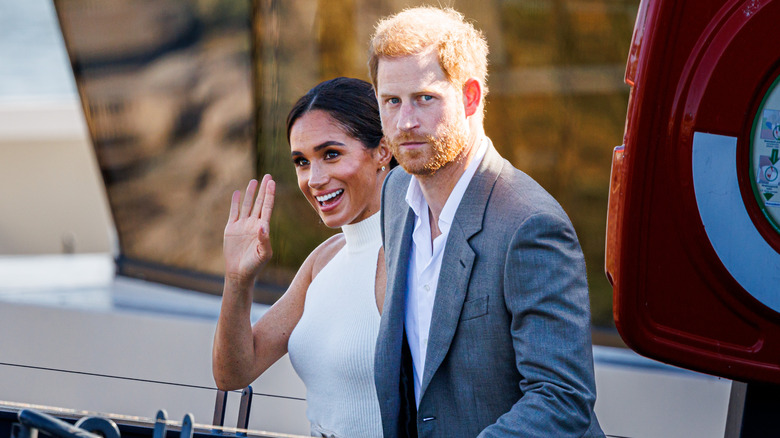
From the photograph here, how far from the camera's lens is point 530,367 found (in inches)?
49.8

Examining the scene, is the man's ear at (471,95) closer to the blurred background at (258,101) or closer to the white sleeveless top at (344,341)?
the white sleeveless top at (344,341)

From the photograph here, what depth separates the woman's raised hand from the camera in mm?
1677

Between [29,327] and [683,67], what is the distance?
286 centimetres

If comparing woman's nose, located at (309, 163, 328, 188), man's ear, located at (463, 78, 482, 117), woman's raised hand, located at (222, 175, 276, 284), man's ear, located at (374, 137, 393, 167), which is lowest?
woman's raised hand, located at (222, 175, 276, 284)

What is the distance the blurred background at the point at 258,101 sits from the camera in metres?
3.19

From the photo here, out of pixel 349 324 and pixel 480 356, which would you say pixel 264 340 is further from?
pixel 480 356

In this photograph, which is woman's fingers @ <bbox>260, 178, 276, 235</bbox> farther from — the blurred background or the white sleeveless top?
the blurred background

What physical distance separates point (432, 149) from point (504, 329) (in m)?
0.30

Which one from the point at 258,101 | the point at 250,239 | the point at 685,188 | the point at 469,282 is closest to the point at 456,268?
the point at 469,282

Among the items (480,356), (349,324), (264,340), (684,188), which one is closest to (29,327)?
(264,340)

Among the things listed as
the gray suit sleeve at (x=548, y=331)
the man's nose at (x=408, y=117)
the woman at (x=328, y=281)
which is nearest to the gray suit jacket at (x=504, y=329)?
the gray suit sleeve at (x=548, y=331)

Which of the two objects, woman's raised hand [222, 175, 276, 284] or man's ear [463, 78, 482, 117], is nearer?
man's ear [463, 78, 482, 117]

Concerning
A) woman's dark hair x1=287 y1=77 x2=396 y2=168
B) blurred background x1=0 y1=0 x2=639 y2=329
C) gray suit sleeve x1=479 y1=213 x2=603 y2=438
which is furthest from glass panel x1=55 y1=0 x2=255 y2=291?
gray suit sleeve x1=479 y1=213 x2=603 y2=438

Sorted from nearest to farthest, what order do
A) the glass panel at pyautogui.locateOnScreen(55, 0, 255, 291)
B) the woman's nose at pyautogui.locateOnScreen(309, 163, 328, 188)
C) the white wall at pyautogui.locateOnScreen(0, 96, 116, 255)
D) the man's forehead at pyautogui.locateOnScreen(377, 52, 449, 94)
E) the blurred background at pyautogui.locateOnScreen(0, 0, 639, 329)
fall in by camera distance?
the man's forehead at pyautogui.locateOnScreen(377, 52, 449, 94) → the woman's nose at pyautogui.locateOnScreen(309, 163, 328, 188) → the blurred background at pyautogui.locateOnScreen(0, 0, 639, 329) → the glass panel at pyautogui.locateOnScreen(55, 0, 255, 291) → the white wall at pyautogui.locateOnScreen(0, 96, 116, 255)
